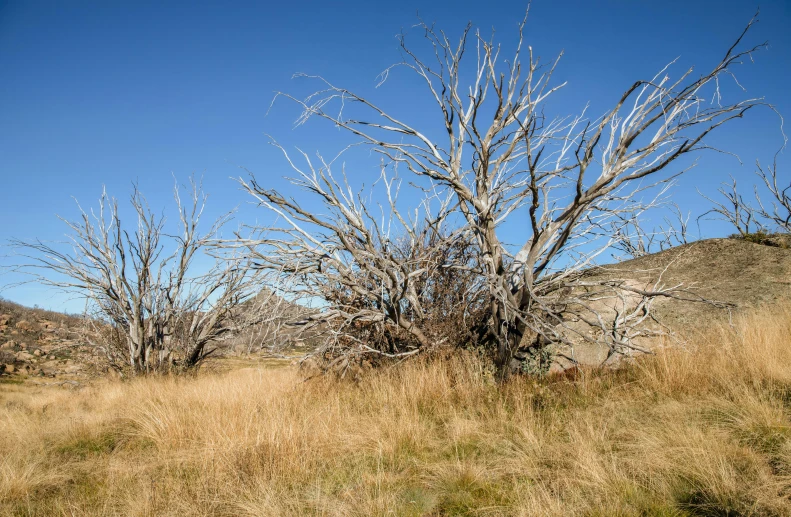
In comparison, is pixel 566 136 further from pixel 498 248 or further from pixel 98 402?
pixel 98 402

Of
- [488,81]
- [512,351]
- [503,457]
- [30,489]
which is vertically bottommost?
[30,489]

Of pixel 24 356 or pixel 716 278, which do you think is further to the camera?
pixel 24 356

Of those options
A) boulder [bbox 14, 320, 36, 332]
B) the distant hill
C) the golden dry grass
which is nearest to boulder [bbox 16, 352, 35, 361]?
boulder [bbox 14, 320, 36, 332]

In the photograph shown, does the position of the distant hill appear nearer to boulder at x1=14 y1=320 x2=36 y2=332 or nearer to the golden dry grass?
the golden dry grass

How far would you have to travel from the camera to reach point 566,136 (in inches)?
210

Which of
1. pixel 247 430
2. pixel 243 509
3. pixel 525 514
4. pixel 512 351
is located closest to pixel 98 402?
pixel 247 430

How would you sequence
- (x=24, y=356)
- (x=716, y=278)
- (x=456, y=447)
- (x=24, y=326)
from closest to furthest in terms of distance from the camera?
1. (x=456, y=447)
2. (x=716, y=278)
3. (x=24, y=356)
4. (x=24, y=326)

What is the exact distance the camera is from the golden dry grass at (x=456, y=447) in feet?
8.37

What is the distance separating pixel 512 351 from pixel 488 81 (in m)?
3.25

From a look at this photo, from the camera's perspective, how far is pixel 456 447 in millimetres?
3426

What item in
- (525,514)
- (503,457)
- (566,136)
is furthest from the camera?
(566,136)

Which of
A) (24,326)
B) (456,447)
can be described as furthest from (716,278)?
(24,326)

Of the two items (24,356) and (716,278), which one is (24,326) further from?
(716,278)

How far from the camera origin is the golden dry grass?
255cm
